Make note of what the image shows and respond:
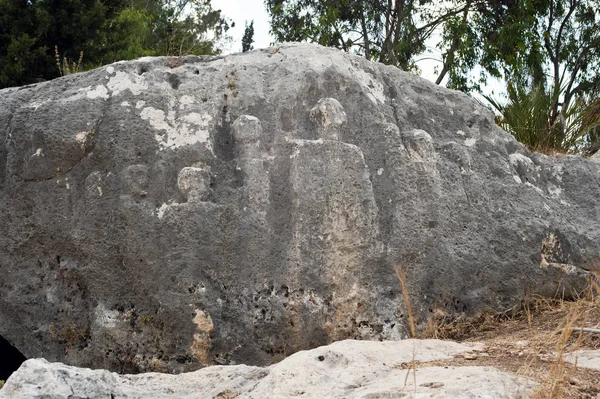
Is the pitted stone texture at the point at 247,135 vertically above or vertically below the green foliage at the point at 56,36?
below

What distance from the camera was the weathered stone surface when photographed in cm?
257

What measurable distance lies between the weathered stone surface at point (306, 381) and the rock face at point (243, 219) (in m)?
0.92

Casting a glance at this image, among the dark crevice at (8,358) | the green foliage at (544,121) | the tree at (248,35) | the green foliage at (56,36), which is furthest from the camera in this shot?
the tree at (248,35)

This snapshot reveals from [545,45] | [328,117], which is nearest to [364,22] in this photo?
[545,45]

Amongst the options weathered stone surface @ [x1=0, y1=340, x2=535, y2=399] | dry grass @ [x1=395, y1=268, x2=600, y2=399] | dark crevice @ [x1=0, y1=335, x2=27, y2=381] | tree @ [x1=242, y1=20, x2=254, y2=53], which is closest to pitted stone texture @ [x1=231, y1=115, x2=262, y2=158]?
dry grass @ [x1=395, y1=268, x2=600, y2=399]

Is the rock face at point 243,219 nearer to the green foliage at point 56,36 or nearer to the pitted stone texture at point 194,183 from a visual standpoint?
the pitted stone texture at point 194,183

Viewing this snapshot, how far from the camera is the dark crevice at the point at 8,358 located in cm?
483

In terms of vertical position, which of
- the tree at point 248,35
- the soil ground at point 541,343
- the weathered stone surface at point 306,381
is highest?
the tree at point 248,35

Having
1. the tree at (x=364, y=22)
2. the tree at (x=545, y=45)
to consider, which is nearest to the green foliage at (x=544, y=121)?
the tree at (x=545, y=45)

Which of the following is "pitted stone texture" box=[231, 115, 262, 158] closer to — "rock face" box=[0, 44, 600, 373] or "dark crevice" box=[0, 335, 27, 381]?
"rock face" box=[0, 44, 600, 373]

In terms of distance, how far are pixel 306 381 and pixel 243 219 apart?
5.17 feet

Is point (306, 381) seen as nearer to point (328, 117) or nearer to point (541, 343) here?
point (541, 343)

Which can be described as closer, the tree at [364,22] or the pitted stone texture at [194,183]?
the pitted stone texture at [194,183]

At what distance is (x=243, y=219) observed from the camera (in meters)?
4.28
